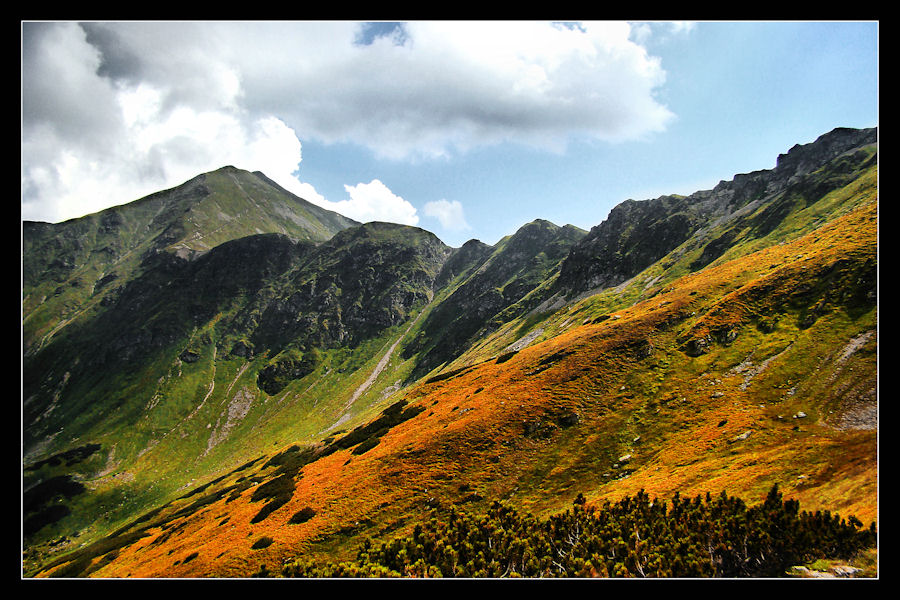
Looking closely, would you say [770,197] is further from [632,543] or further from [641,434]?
[632,543]

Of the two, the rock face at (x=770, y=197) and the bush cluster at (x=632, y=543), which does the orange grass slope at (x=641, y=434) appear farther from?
the rock face at (x=770, y=197)

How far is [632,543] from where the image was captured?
2006cm

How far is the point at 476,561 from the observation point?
2131cm

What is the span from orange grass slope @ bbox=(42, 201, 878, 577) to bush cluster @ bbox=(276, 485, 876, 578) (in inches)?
112

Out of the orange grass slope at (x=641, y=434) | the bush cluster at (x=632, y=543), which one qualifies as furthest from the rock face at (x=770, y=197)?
the bush cluster at (x=632, y=543)

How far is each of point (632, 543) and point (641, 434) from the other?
72.5ft

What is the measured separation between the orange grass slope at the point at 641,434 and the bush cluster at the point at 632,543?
283cm

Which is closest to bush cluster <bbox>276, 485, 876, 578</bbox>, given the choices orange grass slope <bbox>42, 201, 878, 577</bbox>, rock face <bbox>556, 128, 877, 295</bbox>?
orange grass slope <bbox>42, 201, 878, 577</bbox>

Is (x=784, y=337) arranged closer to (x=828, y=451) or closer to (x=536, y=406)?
(x=828, y=451)

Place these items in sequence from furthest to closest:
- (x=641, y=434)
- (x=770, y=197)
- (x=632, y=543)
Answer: (x=770, y=197), (x=641, y=434), (x=632, y=543)

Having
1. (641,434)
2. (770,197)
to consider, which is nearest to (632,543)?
(641,434)
